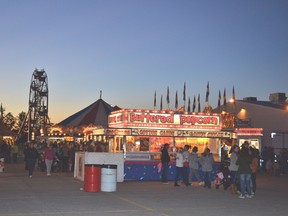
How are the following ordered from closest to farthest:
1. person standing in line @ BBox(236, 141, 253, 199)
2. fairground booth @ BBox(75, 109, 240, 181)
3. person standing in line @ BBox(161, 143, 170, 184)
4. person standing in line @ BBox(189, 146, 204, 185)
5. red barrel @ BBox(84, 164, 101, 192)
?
person standing in line @ BBox(236, 141, 253, 199), red barrel @ BBox(84, 164, 101, 192), person standing in line @ BBox(189, 146, 204, 185), person standing in line @ BBox(161, 143, 170, 184), fairground booth @ BBox(75, 109, 240, 181)

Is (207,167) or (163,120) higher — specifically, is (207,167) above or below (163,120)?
below

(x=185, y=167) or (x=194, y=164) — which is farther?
(x=194, y=164)

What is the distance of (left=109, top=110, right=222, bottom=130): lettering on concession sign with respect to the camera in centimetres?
2280

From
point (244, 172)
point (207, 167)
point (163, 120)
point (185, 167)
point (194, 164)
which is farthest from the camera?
point (163, 120)

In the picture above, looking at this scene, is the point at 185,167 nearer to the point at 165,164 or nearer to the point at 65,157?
the point at 165,164

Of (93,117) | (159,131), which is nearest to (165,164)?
(159,131)

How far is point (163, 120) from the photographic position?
2353 cm

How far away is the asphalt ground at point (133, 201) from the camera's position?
1078 cm

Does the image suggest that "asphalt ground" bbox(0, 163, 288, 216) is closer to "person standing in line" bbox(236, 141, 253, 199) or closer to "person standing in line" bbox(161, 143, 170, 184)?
"person standing in line" bbox(236, 141, 253, 199)

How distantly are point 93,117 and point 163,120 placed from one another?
10.5 metres

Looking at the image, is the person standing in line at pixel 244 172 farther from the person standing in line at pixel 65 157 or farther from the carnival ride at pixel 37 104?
the carnival ride at pixel 37 104

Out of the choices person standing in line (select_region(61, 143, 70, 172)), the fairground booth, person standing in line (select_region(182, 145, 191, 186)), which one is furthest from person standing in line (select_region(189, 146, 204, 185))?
person standing in line (select_region(61, 143, 70, 172))

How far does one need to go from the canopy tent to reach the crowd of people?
13707 millimetres

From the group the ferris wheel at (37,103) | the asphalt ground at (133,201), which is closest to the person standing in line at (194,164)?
the asphalt ground at (133,201)
